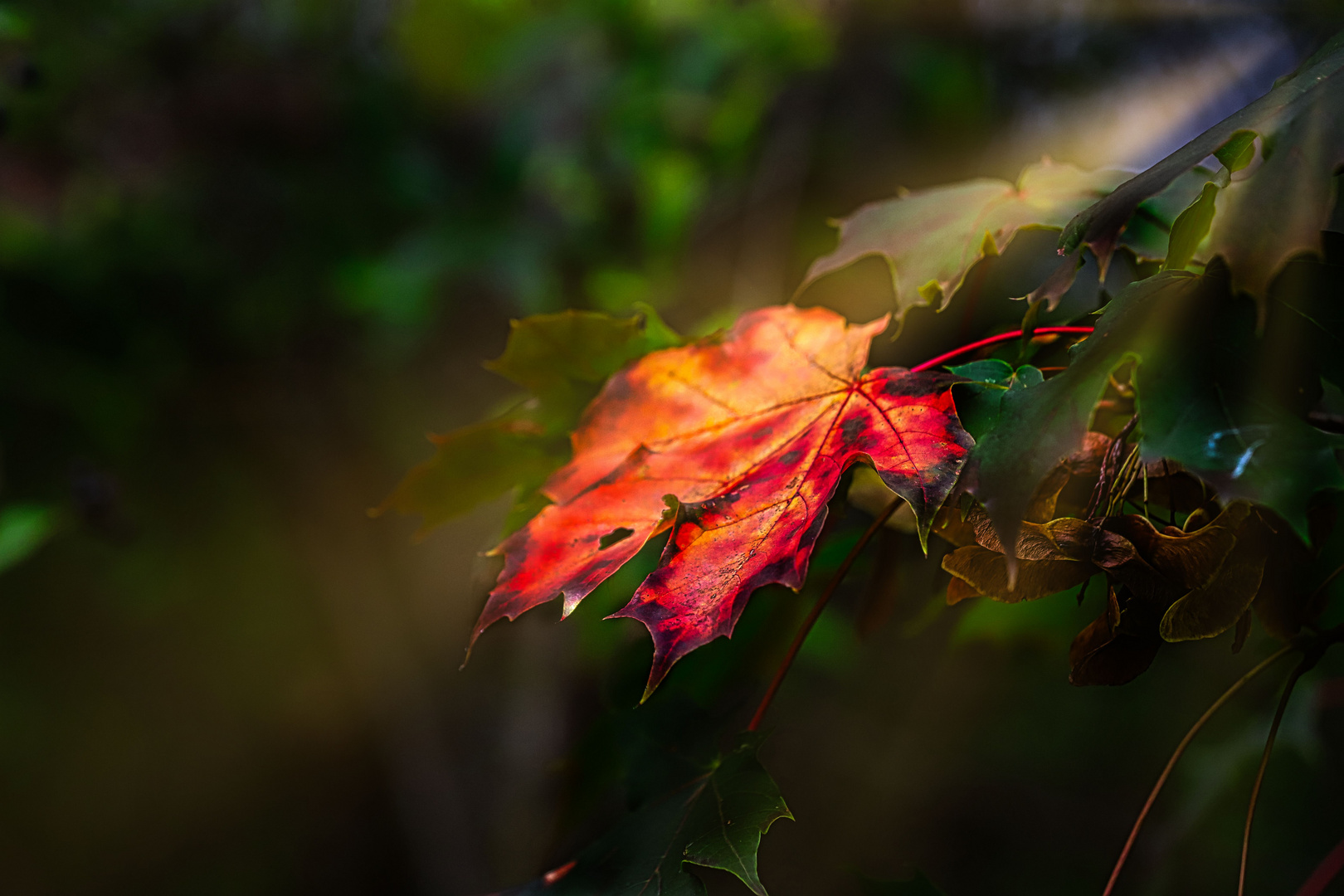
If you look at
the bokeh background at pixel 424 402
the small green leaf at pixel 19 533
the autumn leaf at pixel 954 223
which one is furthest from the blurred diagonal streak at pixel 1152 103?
the small green leaf at pixel 19 533

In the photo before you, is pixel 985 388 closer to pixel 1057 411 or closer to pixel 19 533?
pixel 1057 411

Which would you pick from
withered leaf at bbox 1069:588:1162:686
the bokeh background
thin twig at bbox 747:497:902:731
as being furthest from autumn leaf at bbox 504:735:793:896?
the bokeh background

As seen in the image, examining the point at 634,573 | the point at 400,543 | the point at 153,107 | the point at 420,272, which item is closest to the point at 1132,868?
the point at 634,573

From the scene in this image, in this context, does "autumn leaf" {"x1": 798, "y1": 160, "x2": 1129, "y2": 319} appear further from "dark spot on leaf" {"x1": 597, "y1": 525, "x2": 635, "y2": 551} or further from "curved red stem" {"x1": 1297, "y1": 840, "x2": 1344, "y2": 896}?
"curved red stem" {"x1": 1297, "y1": 840, "x2": 1344, "y2": 896}

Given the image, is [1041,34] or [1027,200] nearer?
[1027,200]

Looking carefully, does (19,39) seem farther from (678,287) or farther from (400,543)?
(400,543)

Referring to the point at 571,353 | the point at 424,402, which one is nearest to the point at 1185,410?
the point at 571,353
